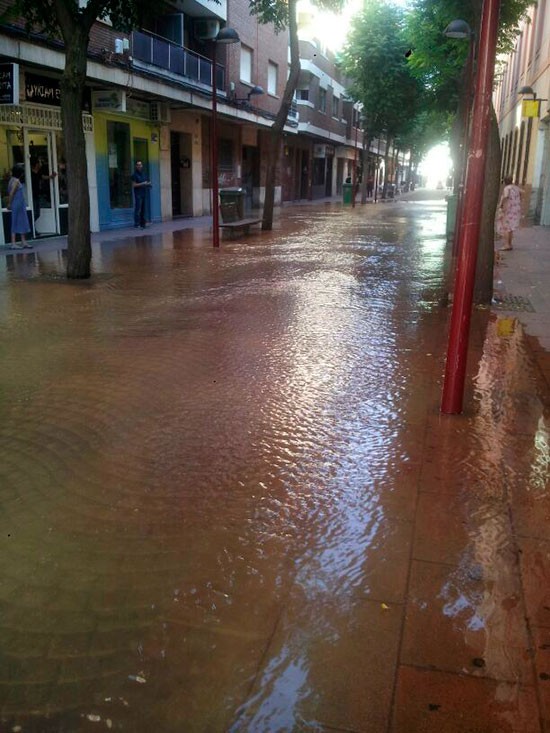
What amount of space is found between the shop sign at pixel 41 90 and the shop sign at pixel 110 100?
5.25 feet

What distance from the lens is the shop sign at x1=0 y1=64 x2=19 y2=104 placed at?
13055 mm

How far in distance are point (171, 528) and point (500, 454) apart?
1955 millimetres

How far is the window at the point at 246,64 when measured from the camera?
28141mm

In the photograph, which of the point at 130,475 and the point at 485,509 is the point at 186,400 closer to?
the point at 130,475

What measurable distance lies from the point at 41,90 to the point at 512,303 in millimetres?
12020

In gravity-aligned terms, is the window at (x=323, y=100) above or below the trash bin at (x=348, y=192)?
above

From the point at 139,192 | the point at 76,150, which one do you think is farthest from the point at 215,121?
the point at 139,192

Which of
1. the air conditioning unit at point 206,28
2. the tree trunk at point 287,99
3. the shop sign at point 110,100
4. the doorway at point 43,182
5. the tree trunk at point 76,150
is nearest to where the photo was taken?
the tree trunk at point 76,150

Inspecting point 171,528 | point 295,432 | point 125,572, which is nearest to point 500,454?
point 295,432

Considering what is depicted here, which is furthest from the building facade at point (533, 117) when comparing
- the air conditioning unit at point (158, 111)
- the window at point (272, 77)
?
the air conditioning unit at point (158, 111)

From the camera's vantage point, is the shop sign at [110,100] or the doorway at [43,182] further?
the shop sign at [110,100]

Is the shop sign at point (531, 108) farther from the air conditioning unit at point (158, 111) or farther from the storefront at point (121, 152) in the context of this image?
the storefront at point (121, 152)

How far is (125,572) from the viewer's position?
110 inches

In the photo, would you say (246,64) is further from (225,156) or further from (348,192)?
(348,192)
